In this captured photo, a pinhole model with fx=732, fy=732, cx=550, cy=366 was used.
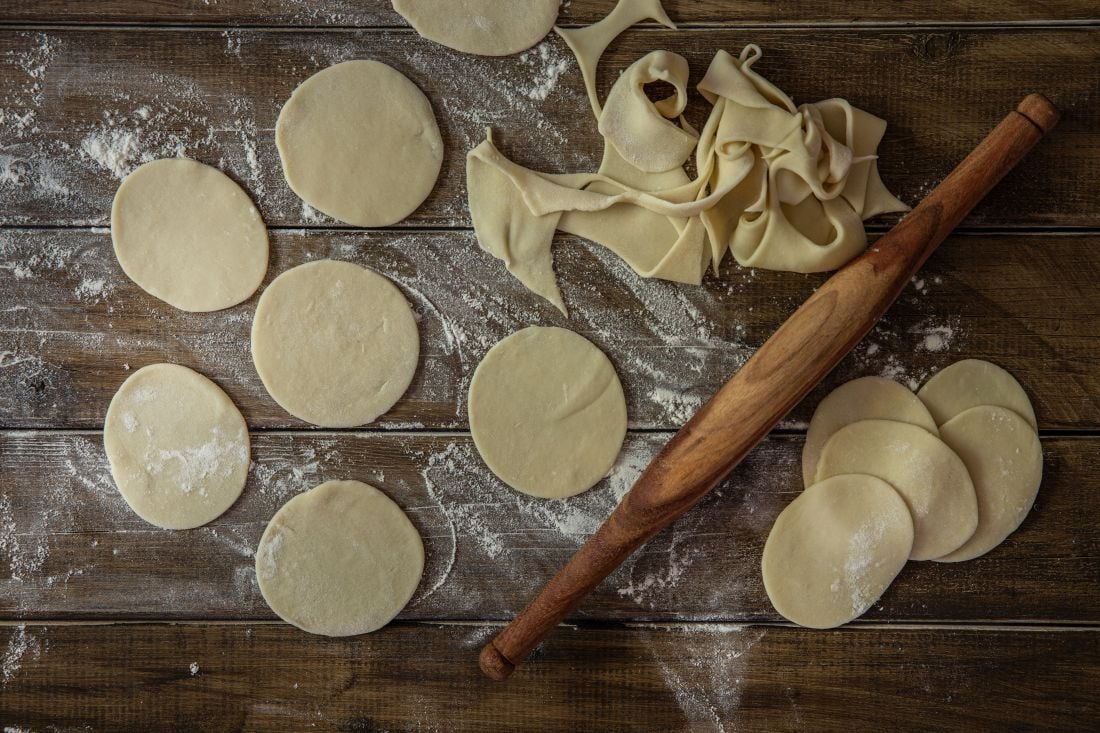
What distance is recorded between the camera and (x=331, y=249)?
1050 mm

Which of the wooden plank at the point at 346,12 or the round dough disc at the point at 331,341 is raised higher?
the wooden plank at the point at 346,12

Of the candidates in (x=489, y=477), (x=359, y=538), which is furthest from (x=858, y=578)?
(x=359, y=538)

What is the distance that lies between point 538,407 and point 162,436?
0.53 m

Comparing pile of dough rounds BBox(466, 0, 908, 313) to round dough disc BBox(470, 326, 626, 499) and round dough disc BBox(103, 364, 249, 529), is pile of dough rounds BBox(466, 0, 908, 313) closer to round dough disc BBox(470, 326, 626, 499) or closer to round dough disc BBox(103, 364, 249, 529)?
round dough disc BBox(470, 326, 626, 499)

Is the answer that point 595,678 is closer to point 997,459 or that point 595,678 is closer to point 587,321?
point 587,321

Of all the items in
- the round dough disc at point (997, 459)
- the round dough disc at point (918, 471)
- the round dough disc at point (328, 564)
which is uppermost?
the round dough disc at point (997, 459)

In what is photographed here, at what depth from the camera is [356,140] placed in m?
1.03

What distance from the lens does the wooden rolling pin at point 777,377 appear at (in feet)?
3.05

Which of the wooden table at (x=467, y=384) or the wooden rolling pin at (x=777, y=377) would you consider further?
the wooden table at (x=467, y=384)

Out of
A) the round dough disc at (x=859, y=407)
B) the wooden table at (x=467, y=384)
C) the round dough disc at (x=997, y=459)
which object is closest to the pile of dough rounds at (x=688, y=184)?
the wooden table at (x=467, y=384)

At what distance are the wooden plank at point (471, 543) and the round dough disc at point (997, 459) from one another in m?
0.04

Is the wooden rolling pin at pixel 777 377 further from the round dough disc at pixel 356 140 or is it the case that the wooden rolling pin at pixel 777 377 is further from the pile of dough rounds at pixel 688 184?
the round dough disc at pixel 356 140

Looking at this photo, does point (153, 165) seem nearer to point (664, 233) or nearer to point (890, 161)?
point (664, 233)

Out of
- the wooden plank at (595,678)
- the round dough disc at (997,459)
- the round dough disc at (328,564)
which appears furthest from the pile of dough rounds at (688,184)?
the wooden plank at (595,678)
